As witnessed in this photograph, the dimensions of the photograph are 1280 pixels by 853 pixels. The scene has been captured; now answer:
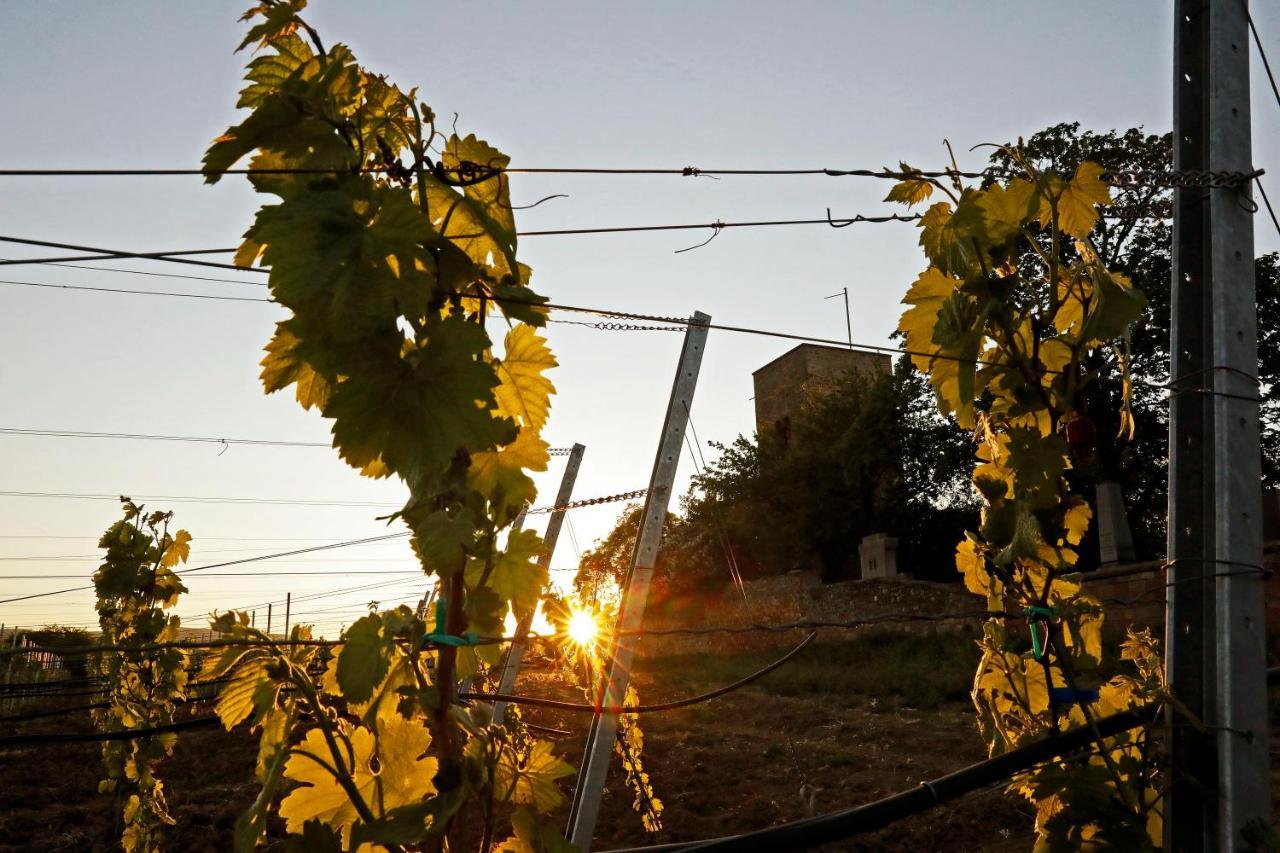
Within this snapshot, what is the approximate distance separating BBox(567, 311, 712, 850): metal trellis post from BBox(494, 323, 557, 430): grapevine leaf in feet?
8.38

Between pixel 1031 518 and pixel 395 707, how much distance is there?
143 cm

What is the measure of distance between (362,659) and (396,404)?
34cm

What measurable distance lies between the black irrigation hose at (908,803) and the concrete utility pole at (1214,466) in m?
0.15

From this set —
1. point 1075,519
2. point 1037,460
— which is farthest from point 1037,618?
point 1037,460

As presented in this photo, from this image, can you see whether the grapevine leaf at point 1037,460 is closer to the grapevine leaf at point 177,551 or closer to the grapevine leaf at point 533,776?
the grapevine leaf at point 533,776

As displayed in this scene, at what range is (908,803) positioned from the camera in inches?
64.6

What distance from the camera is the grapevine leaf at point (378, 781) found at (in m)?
1.35

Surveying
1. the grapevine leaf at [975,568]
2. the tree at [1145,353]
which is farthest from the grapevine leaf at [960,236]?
the tree at [1145,353]

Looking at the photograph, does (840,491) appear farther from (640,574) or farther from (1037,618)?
(1037,618)

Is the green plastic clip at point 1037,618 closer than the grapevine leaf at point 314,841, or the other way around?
the grapevine leaf at point 314,841

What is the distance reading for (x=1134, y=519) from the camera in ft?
65.0

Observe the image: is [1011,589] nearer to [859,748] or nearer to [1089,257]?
[1089,257]

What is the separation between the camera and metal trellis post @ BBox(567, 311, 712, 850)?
14.0 ft

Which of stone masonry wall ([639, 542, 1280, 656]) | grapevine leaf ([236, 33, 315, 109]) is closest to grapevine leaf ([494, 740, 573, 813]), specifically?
grapevine leaf ([236, 33, 315, 109])
